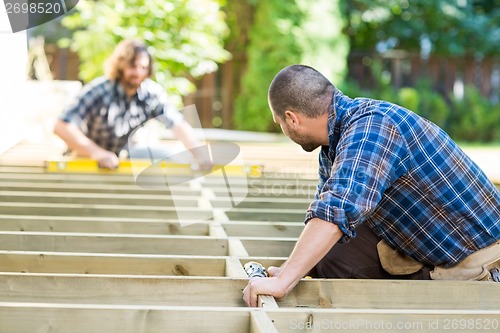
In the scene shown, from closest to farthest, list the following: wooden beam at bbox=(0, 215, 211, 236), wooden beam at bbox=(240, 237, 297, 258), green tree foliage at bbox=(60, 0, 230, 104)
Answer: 1. wooden beam at bbox=(240, 237, 297, 258)
2. wooden beam at bbox=(0, 215, 211, 236)
3. green tree foliage at bbox=(60, 0, 230, 104)

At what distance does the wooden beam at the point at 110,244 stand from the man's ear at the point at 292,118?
779 mm

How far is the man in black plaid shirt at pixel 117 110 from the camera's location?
17.8 feet

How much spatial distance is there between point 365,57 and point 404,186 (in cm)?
1297

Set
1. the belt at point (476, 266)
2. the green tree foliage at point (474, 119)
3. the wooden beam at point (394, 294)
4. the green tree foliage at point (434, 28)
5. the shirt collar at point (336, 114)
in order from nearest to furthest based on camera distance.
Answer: the wooden beam at point (394, 294)
the shirt collar at point (336, 114)
the belt at point (476, 266)
the green tree foliage at point (474, 119)
the green tree foliage at point (434, 28)

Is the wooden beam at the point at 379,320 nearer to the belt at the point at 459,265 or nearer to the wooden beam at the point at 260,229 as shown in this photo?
the belt at the point at 459,265

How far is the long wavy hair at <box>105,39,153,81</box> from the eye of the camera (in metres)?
5.47

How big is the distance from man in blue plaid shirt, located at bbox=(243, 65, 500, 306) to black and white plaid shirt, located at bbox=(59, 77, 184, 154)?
309 cm

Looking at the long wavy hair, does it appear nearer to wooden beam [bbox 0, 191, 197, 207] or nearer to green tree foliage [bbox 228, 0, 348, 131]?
wooden beam [bbox 0, 191, 197, 207]

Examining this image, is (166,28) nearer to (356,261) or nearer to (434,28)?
(356,261)

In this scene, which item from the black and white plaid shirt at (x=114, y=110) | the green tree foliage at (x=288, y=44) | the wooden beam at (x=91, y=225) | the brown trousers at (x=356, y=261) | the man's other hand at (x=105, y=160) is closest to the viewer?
the brown trousers at (x=356, y=261)

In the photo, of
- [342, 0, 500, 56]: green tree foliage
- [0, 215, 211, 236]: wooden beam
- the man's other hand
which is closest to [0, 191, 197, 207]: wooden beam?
[0, 215, 211, 236]: wooden beam

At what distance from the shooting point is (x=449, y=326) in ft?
6.95

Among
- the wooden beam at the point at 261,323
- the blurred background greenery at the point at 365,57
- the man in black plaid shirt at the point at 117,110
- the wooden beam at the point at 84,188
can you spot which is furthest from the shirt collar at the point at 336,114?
the blurred background greenery at the point at 365,57

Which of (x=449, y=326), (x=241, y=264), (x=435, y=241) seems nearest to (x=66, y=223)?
(x=241, y=264)
